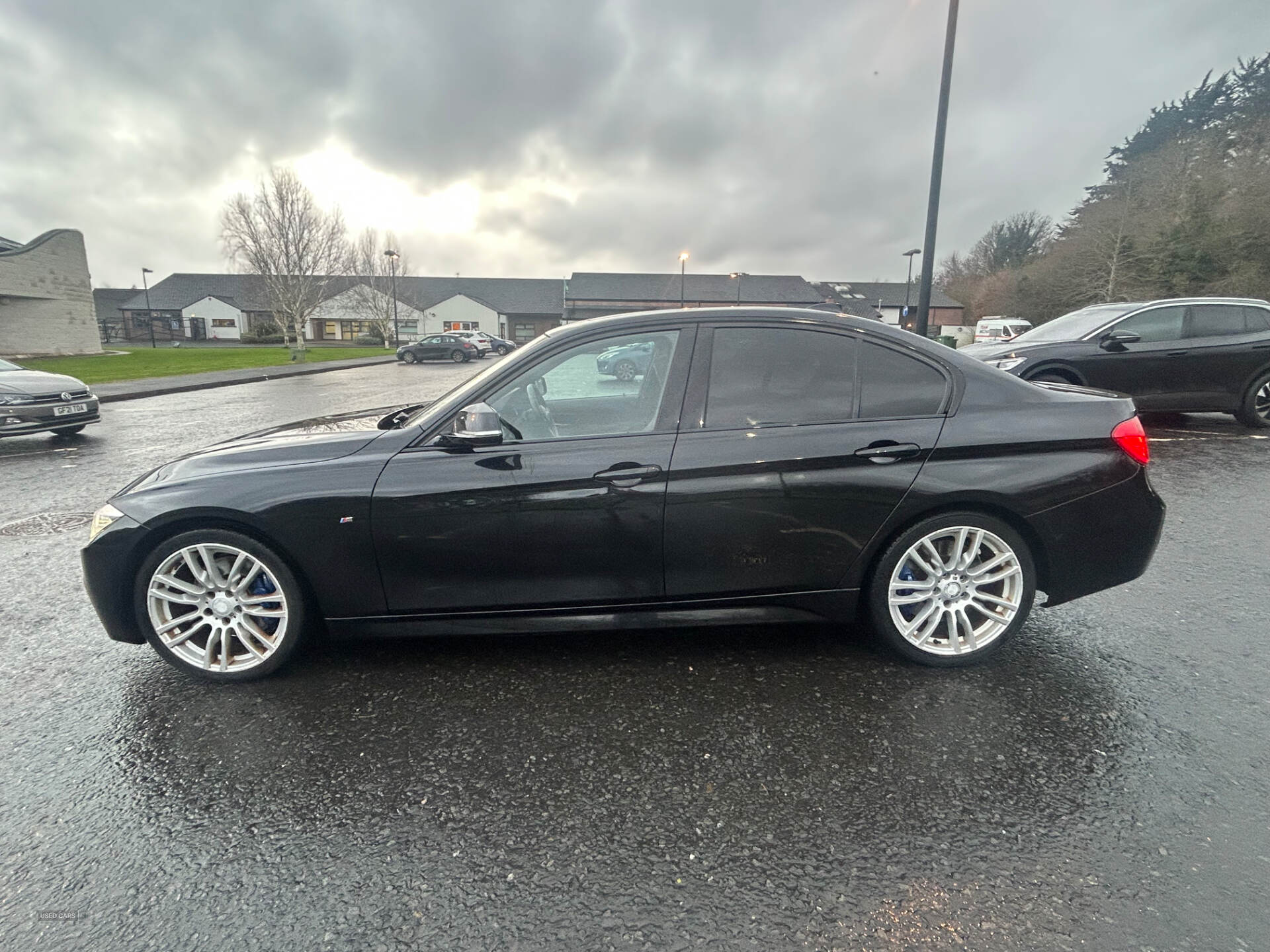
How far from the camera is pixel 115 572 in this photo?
2.75 metres

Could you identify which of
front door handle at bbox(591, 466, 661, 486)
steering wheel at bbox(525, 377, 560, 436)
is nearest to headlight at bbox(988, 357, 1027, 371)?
front door handle at bbox(591, 466, 661, 486)

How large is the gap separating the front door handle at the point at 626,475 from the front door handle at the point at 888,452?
3.09 ft

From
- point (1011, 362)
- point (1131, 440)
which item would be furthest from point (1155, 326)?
point (1131, 440)

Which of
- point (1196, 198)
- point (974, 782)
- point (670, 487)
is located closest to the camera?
point (974, 782)

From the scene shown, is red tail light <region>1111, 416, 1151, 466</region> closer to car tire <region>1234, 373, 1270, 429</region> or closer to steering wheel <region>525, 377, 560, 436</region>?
steering wheel <region>525, 377, 560, 436</region>

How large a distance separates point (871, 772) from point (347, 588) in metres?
2.26

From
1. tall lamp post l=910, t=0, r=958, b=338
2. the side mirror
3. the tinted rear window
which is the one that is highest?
tall lamp post l=910, t=0, r=958, b=338

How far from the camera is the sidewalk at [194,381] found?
15.0 metres

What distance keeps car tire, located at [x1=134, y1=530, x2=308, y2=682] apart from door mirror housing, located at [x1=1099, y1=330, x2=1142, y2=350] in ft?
30.5

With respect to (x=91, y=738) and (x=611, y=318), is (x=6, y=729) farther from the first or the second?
(x=611, y=318)

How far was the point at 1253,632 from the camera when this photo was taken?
3.16 m

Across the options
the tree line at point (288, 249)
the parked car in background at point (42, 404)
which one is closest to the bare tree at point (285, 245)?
the tree line at point (288, 249)

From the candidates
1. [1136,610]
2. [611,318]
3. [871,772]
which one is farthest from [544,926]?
[1136,610]

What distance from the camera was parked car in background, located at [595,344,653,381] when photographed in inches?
116
